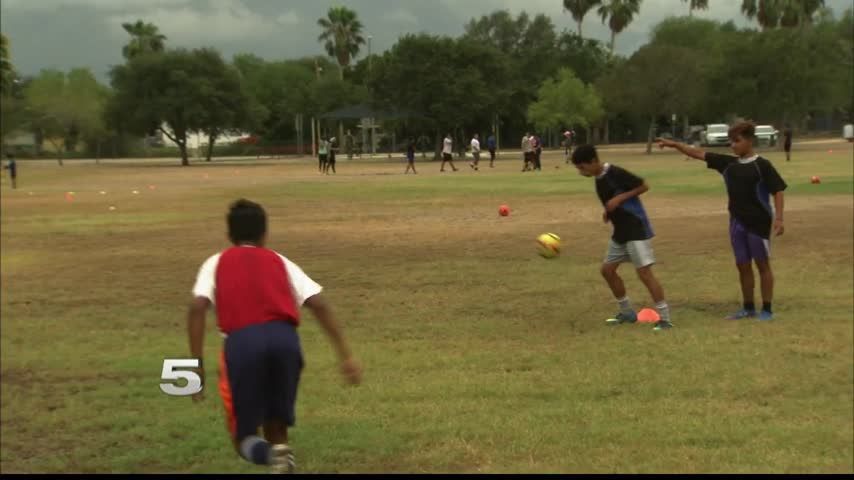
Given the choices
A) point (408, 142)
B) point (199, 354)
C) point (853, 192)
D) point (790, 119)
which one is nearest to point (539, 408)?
point (790, 119)

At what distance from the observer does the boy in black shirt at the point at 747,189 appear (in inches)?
82.5

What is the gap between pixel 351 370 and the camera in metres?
1.52

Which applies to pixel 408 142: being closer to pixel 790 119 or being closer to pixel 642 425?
pixel 790 119

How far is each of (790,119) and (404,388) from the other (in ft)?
A: 11.1

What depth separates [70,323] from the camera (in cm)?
917

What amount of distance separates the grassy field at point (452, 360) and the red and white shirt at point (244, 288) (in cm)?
247

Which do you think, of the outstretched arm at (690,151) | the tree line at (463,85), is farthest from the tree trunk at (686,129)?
the outstretched arm at (690,151)

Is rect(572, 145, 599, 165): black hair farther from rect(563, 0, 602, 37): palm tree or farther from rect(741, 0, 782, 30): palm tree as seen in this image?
rect(741, 0, 782, 30): palm tree

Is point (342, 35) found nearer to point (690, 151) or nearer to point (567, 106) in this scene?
point (690, 151)

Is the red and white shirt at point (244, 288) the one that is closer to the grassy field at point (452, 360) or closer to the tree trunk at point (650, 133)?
the grassy field at point (452, 360)

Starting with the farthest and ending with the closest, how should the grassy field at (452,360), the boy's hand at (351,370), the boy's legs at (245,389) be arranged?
the grassy field at (452,360), the boy's hand at (351,370), the boy's legs at (245,389)

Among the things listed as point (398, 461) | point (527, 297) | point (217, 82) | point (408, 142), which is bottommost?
point (398, 461)

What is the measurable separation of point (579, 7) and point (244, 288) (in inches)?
78.7

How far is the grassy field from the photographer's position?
5766mm
